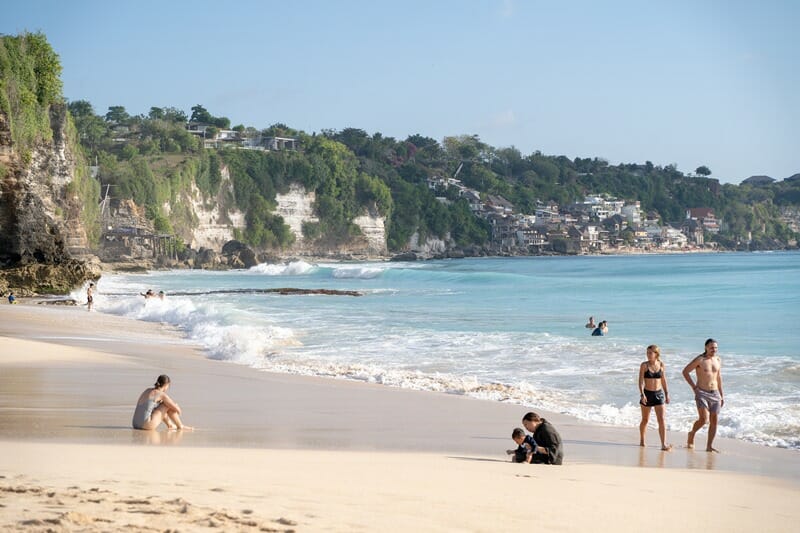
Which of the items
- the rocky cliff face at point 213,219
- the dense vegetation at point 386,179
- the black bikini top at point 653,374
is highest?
the dense vegetation at point 386,179

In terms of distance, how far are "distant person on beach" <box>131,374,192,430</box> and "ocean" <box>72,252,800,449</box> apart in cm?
477

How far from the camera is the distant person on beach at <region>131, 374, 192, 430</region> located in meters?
8.32

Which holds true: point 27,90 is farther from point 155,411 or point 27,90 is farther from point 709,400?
point 709,400

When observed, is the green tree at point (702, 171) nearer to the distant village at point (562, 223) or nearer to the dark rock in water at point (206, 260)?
the distant village at point (562, 223)

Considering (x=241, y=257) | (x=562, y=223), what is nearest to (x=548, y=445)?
(x=241, y=257)

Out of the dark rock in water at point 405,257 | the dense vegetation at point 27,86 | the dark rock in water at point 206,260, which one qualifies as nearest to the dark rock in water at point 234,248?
the dark rock in water at point 206,260

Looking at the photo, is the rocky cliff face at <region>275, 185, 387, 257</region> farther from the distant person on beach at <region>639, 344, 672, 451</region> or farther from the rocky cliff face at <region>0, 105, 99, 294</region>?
the distant person on beach at <region>639, 344, 672, 451</region>

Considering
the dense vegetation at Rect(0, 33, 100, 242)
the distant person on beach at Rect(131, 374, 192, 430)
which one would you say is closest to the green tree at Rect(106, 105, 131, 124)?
the dense vegetation at Rect(0, 33, 100, 242)

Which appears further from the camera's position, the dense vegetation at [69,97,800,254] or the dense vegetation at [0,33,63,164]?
the dense vegetation at [69,97,800,254]

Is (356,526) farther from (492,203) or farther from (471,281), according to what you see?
(492,203)

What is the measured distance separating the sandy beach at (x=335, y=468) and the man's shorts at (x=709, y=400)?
0.43 metres

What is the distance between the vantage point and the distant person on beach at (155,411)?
832 centimetres

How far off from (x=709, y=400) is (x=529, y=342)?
979cm

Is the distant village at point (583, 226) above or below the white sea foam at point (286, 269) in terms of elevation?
above
